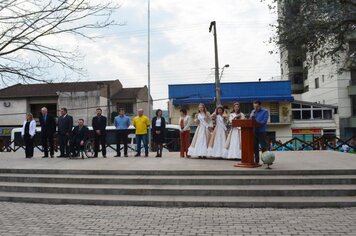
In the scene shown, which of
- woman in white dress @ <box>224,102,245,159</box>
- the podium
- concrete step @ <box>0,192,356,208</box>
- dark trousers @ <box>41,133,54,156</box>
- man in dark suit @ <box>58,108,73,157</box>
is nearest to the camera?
concrete step @ <box>0,192,356,208</box>

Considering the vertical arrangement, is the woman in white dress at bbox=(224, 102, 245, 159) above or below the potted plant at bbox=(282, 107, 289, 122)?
below

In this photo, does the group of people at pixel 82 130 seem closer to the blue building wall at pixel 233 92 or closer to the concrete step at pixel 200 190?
the concrete step at pixel 200 190

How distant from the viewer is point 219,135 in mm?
12945

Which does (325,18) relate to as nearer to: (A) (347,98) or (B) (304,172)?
(B) (304,172)

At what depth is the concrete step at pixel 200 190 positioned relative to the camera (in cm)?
866

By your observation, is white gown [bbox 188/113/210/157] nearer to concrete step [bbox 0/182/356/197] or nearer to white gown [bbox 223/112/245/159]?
white gown [bbox 223/112/245/159]

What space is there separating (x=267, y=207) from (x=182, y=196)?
74.1 inches

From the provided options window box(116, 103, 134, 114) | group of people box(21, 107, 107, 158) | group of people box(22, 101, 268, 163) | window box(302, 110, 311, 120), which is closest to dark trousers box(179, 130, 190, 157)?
group of people box(22, 101, 268, 163)

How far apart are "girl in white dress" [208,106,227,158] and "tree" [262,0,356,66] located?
507 cm

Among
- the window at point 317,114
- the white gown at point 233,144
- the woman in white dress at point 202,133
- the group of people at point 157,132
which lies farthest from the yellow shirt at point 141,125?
the window at point 317,114

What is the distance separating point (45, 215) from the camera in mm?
7559

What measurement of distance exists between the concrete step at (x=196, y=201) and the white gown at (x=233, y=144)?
3.99m

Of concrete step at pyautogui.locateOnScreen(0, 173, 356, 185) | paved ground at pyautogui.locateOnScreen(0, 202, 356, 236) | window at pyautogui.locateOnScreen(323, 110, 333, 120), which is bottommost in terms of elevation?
paved ground at pyautogui.locateOnScreen(0, 202, 356, 236)

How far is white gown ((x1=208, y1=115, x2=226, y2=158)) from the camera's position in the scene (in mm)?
12883
